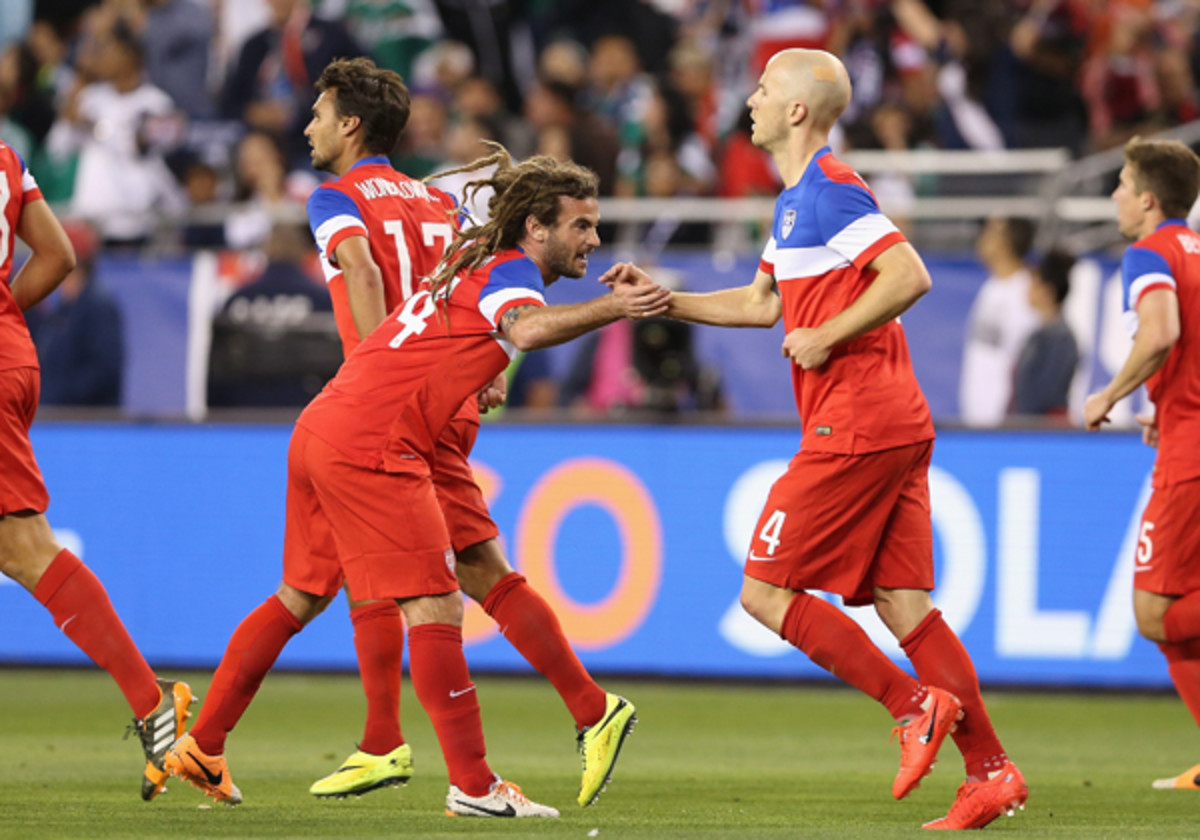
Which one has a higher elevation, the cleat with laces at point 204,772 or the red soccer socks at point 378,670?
the red soccer socks at point 378,670

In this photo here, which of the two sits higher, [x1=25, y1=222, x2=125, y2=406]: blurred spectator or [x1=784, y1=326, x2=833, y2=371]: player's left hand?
[x1=784, y1=326, x2=833, y2=371]: player's left hand

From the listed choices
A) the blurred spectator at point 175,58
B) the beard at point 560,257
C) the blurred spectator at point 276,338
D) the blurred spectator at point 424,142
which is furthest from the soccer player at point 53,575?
the blurred spectator at point 175,58

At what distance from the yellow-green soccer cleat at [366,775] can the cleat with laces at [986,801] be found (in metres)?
1.83

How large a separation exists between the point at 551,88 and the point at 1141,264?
28.0 ft

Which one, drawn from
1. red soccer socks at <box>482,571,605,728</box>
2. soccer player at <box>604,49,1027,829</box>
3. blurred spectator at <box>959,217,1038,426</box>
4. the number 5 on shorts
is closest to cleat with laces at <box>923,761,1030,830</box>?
soccer player at <box>604,49,1027,829</box>

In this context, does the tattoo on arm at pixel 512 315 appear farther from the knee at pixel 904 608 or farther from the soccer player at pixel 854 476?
the knee at pixel 904 608

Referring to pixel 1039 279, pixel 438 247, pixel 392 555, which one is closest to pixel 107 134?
pixel 1039 279

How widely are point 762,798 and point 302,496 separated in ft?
6.47

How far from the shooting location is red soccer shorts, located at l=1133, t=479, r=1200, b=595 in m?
6.91

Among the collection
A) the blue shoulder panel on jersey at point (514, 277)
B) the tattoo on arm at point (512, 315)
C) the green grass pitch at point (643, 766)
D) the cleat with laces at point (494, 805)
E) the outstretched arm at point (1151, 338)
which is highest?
the blue shoulder panel on jersey at point (514, 277)

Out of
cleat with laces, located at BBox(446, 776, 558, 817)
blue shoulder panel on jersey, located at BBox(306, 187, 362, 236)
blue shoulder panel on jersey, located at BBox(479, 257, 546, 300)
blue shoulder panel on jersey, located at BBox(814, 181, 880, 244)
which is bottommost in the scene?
cleat with laces, located at BBox(446, 776, 558, 817)

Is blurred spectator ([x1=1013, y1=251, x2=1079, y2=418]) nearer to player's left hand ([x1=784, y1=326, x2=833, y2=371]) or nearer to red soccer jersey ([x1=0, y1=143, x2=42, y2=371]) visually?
player's left hand ([x1=784, y1=326, x2=833, y2=371])

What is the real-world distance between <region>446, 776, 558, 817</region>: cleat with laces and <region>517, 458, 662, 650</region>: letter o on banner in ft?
16.3

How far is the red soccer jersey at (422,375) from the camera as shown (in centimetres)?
562
